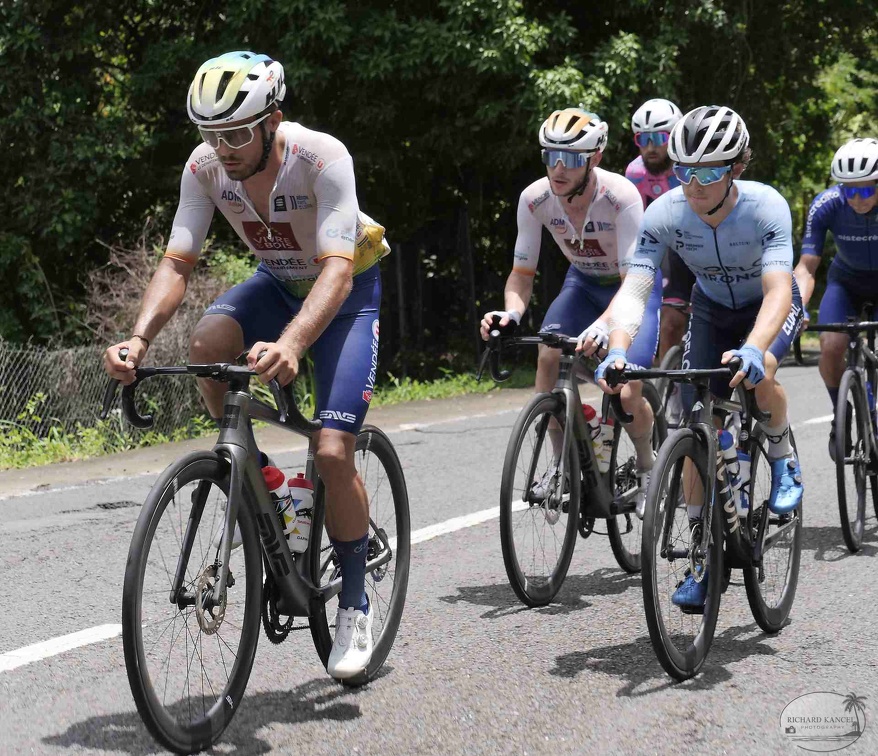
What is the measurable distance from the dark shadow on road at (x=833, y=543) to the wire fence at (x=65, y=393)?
22.5 ft

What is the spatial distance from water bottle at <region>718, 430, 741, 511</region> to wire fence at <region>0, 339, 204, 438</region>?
7985 mm

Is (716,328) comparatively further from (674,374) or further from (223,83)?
(223,83)

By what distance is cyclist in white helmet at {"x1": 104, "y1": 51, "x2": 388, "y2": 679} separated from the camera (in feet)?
13.9

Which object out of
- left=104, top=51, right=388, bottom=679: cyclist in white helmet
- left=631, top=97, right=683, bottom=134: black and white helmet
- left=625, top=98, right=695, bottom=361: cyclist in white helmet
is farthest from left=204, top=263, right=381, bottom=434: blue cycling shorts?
left=631, top=97, right=683, bottom=134: black and white helmet

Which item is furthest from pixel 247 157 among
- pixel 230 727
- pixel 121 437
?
pixel 121 437

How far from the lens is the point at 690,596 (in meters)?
4.85

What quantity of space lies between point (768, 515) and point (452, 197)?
47.9 ft

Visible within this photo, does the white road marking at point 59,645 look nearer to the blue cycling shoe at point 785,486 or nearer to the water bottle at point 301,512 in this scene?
the water bottle at point 301,512

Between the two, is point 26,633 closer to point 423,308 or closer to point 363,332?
point 363,332

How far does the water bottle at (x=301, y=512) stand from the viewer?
14.8ft

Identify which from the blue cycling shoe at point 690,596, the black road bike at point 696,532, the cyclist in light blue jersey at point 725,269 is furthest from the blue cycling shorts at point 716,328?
the blue cycling shoe at point 690,596

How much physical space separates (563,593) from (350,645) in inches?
71.6

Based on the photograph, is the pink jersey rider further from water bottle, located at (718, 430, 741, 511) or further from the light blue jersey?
water bottle, located at (718, 430, 741, 511)

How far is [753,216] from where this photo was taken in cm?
535
